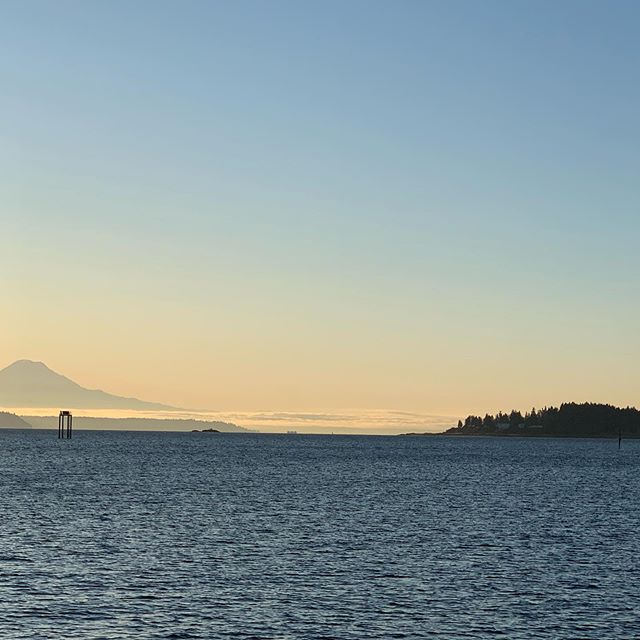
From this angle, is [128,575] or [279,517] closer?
[128,575]

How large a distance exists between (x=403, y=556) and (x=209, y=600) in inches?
809

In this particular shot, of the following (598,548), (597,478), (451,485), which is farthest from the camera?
(597,478)

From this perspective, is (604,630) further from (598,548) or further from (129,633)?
(598,548)

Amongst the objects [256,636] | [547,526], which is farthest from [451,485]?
[256,636]

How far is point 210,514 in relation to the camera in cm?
9719

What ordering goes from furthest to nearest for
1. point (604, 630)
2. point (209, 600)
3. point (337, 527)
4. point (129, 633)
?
point (337, 527) → point (209, 600) → point (604, 630) → point (129, 633)

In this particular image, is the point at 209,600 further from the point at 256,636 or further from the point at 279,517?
the point at 279,517

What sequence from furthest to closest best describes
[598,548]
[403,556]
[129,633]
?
[598,548]
[403,556]
[129,633]

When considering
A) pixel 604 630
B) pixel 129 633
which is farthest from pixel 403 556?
pixel 129 633

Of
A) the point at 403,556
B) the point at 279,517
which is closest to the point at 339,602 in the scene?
the point at 403,556

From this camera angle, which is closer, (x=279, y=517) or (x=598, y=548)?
(x=598, y=548)

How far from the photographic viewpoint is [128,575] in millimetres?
59094

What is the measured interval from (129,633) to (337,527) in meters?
44.0

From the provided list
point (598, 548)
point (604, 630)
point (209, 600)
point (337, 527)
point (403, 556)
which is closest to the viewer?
point (604, 630)
